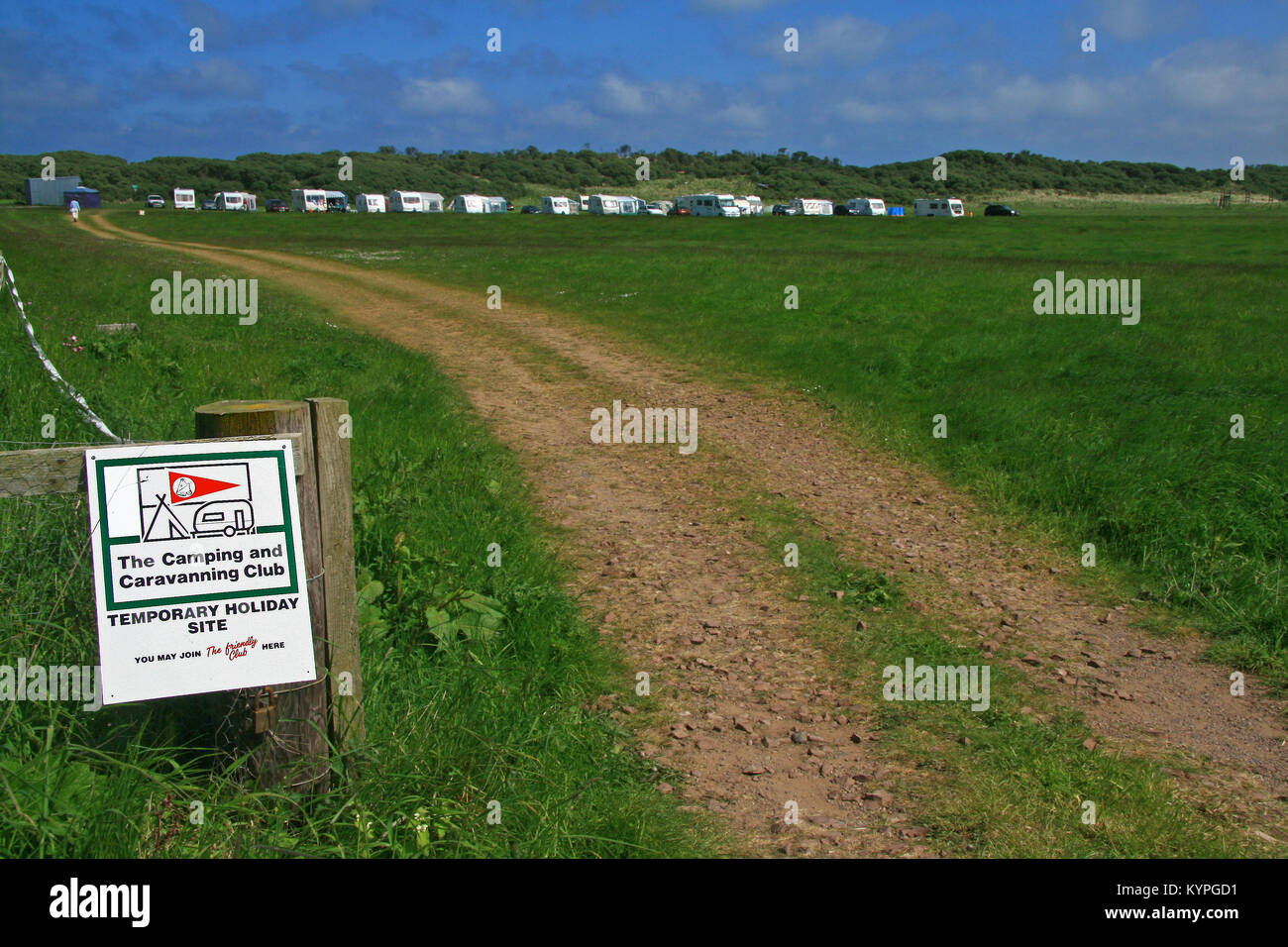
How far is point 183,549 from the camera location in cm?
313

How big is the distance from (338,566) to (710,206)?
8460cm

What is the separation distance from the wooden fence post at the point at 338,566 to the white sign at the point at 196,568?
0.58 ft

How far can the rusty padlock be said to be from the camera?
3.32 m

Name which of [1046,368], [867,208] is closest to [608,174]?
[867,208]

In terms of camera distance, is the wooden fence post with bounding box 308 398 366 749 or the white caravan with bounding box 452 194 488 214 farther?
the white caravan with bounding box 452 194 488 214

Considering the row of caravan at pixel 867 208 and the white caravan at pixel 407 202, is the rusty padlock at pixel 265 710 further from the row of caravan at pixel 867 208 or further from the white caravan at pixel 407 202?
the white caravan at pixel 407 202

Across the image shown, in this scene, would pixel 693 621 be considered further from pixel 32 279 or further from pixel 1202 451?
pixel 32 279

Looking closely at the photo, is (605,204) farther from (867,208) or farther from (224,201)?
(224,201)

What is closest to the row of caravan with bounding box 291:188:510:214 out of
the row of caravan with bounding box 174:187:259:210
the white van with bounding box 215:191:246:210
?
the row of caravan with bounding box 174:187:259:210

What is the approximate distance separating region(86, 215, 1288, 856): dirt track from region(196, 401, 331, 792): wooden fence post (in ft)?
5.41

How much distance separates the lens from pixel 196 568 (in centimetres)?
315

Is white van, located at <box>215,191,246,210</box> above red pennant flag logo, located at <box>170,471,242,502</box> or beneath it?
above

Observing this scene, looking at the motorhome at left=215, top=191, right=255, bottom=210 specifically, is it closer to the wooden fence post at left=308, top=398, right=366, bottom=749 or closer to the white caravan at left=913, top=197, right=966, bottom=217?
the white caravan at left=913, top=197, right=966, bottom=217

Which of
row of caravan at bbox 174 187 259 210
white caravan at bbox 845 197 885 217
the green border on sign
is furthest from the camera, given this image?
row of caravan at bbox 174 187 259 210
